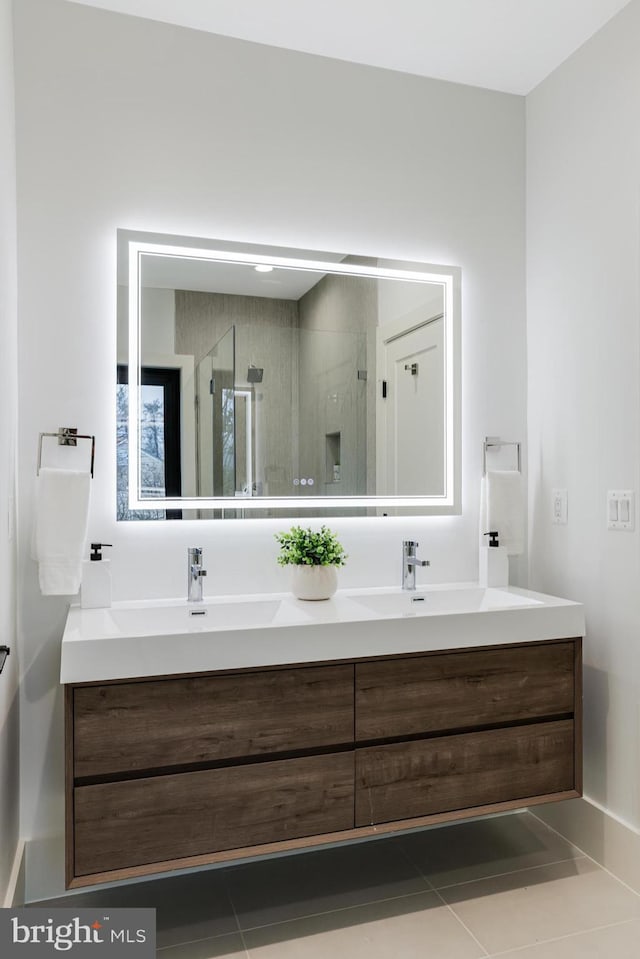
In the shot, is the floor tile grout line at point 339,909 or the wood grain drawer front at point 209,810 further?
the floor tile grout line at point 339,909

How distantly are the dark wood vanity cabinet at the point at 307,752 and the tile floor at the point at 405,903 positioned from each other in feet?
0.91

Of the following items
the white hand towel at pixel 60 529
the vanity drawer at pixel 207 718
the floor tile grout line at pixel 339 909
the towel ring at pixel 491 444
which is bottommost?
the floor tile grout line at pixel 339 909

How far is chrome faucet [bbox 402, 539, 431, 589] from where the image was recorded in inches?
89.0

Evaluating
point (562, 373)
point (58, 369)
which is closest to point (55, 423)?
point (58, 369)

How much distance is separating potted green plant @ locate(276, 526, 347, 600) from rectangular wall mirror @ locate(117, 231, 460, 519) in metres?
0.17

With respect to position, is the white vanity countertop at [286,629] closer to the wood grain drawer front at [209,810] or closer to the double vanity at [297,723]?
the double vanity at [297,723]

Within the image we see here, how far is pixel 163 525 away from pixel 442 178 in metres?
1.56

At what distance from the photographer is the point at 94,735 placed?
160 centimetres

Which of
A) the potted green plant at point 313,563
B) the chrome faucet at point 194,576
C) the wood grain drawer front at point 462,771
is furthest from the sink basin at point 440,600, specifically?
the chrome faucet at point 194,576

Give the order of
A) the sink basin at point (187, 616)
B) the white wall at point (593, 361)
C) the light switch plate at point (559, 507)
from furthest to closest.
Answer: the light switch plate at point (559, 507), the white wall at point (593, 361), the sink basin at point (187, 616)

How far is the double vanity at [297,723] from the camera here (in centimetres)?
162

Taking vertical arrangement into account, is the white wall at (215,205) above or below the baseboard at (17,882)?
above

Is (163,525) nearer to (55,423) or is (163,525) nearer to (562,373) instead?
(55,423)

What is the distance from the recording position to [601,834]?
2.14 metres
